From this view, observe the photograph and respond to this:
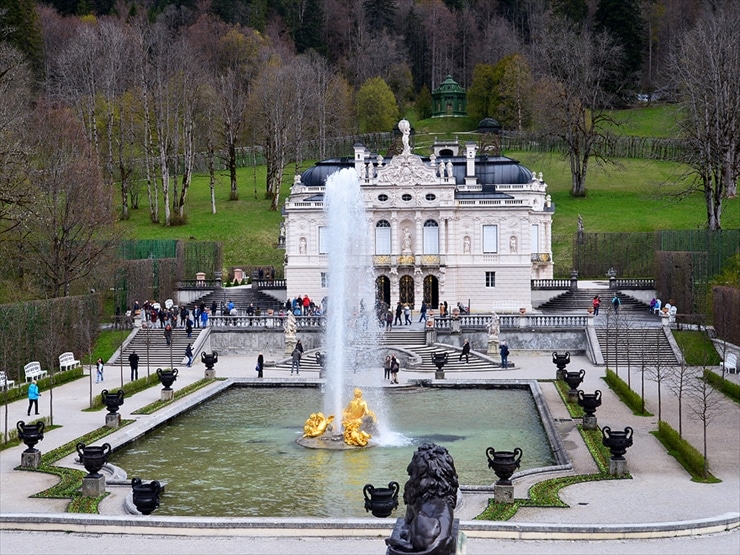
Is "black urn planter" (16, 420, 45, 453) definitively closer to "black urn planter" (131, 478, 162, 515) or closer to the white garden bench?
"black urn planter" (131, 478, 162, 515)

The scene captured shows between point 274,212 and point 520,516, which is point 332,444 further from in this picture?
point 274,212

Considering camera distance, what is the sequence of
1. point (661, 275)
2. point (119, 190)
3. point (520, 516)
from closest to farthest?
point (520, 516) < point (661, 275) < point (119, 190)

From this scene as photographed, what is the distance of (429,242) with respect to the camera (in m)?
67.8

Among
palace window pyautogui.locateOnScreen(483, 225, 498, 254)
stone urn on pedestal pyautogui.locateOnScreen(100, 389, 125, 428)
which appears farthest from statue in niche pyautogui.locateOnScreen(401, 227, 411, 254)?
stone urn on pedestal pyautogui.locateOnScreen(100, 389, 125, 428)

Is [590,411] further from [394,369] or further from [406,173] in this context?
[406,173]

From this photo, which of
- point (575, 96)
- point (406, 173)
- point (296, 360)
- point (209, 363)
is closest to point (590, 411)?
point (296, 360)

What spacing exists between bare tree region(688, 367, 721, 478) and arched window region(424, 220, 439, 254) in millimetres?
22735

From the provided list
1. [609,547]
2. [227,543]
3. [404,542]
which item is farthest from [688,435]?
[404,542]

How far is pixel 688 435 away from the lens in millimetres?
33312

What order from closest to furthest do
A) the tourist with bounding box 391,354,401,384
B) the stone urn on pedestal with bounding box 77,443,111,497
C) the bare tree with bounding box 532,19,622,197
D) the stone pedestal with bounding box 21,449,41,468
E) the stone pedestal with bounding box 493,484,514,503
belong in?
the stone pedestal with bounding box 493,484,514,503 → the stone urn on pedestal with bounding box 77,443,111,497 → the stone pedestal with bounding box 21,449,41,468 → the tourist with bounding box 391,354,401,384 → the bare tree with bounding box 532,19,622,197

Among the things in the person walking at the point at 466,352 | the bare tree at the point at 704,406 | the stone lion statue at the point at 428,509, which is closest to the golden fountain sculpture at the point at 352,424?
the bare tree at the point at 704,406

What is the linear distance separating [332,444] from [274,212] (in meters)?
59.2

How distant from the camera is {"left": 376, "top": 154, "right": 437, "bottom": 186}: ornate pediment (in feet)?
221

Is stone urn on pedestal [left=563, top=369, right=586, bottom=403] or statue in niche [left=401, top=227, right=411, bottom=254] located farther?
statue in niche [left=401, top=227, right=411, bottom=254]
